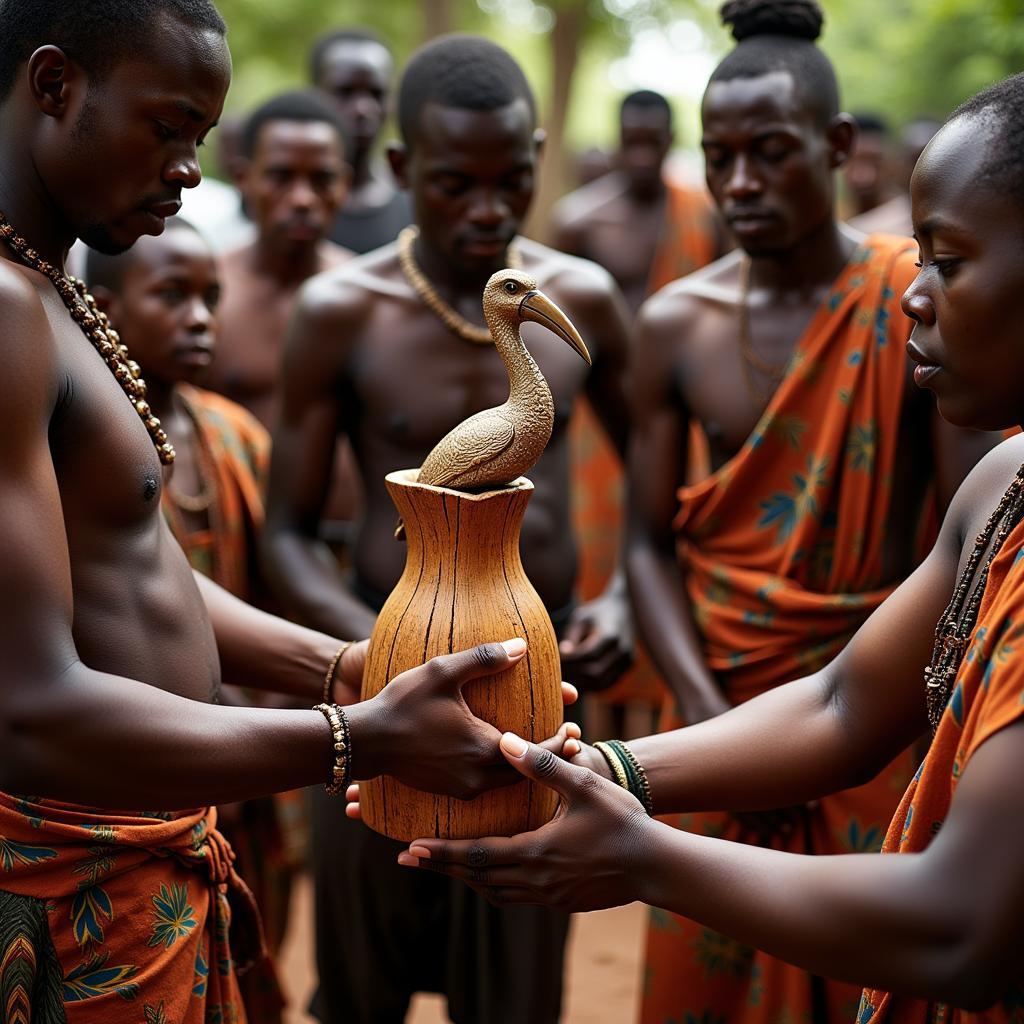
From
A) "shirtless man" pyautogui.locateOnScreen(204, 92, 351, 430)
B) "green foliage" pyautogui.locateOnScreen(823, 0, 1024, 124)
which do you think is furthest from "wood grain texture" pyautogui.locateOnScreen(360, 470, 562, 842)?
"green foliage" pyautogui.locateOnScreen(823, 0, 1024, 124)

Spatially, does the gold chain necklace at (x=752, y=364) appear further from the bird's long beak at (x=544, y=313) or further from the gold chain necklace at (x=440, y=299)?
the bird's long beak at (x=544, y=313)

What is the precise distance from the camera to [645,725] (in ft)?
24.8

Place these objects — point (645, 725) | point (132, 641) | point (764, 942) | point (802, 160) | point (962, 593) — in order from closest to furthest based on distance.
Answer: point (764, 942), point (962, 593), point (132, 641), point (802, 160), point (645, 725)

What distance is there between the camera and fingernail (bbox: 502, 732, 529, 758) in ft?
7.62

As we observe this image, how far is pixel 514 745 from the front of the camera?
2332 mm

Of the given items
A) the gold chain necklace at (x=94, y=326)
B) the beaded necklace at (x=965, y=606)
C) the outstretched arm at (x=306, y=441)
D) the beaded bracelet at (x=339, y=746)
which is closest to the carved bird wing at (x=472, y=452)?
the beaded bracelet at (x=339, y=746)

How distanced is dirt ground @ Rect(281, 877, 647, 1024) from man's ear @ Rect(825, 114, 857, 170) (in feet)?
10.8

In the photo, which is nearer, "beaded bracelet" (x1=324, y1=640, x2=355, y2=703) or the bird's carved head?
the bird's carved head

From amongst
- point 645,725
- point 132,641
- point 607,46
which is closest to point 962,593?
point 132,641

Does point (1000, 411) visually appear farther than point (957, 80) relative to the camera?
No

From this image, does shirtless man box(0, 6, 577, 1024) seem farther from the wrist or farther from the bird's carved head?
the bird's carved head

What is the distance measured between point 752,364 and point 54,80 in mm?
2186

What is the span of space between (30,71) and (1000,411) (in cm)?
171

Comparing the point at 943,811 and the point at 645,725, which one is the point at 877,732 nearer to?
the point at 943,811
